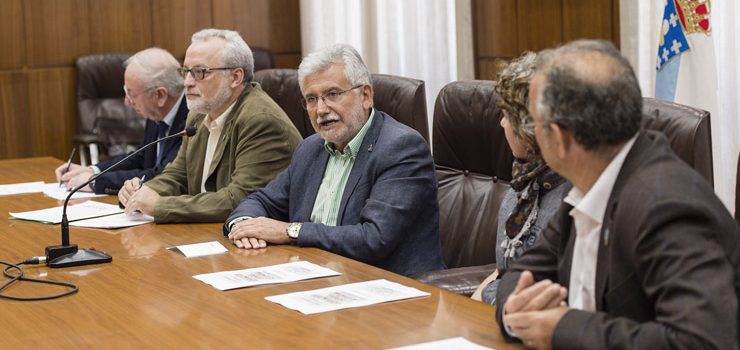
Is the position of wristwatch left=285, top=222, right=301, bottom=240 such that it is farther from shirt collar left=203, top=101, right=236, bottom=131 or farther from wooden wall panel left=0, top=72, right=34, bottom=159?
wooden wall panel left=0, top=72, right=34, bottom=159

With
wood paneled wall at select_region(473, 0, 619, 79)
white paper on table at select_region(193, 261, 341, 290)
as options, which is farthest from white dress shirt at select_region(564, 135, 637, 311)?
wood paneled wall at select_region(473, 0, 619, 79)

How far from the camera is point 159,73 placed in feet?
15.5

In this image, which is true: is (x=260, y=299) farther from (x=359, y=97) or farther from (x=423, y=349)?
(x=359, y=97)

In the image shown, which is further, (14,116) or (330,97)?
(14,116)

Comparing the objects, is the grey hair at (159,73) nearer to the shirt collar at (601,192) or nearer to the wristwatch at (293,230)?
the wristwatch at (293,230)

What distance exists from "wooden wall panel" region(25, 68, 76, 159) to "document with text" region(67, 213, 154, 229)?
146 inches

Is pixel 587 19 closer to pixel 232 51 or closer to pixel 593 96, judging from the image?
pixel 232 51

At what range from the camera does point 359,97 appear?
10.8 ft

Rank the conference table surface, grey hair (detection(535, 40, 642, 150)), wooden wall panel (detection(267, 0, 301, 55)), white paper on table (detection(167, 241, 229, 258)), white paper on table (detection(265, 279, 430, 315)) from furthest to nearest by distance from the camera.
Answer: wooden wall panel (detection(267, 0, 301, 55)), white paper on table (detection(167, 241, 229, 258)), white paper on table (detection(265, 279, 430, 315)), the conference table surface, grey hair (detection(535, 40, 642, 150))

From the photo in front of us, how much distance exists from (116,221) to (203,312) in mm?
1356

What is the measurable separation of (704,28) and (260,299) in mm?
2263

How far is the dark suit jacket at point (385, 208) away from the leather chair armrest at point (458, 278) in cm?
18

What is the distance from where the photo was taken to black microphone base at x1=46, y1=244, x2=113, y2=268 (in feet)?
9.30

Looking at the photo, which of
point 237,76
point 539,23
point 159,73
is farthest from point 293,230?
point 539,23
